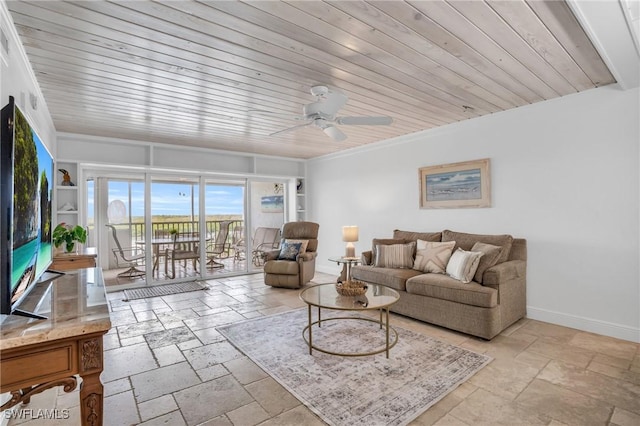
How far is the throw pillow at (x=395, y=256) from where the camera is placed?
4.12m

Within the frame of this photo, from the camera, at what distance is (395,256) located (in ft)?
13.7

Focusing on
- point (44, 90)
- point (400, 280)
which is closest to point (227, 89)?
point (44, 90)

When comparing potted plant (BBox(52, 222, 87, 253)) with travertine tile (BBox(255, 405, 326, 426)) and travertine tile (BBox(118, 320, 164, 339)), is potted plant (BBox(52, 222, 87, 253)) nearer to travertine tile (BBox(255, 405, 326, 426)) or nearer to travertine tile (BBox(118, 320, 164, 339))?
travertine tile (BBox(118, 320, 164, 339))

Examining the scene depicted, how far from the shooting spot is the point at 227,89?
301 centimetres

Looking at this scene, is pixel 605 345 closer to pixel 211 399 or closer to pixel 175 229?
pixel 211 399

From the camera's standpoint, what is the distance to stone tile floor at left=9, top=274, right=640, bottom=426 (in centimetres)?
196

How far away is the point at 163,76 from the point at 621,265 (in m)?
4.50

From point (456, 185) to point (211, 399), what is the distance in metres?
3.76

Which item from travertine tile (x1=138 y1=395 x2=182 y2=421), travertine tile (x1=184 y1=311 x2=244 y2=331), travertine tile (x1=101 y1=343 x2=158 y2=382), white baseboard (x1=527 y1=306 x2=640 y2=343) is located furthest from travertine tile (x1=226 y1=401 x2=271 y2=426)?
white baseboard (x1=527 y1=306 x2=640 y2=343)

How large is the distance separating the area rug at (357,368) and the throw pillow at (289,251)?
180 centimetres

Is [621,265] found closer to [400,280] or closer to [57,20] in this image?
[400,280]

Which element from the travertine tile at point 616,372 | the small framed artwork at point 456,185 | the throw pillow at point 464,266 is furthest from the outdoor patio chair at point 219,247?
the travertine tile at point 616,372

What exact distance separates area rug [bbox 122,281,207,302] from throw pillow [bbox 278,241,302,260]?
1367 millimetres


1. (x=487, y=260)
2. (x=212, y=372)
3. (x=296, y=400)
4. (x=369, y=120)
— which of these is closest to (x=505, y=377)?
(x=487, y=260)
